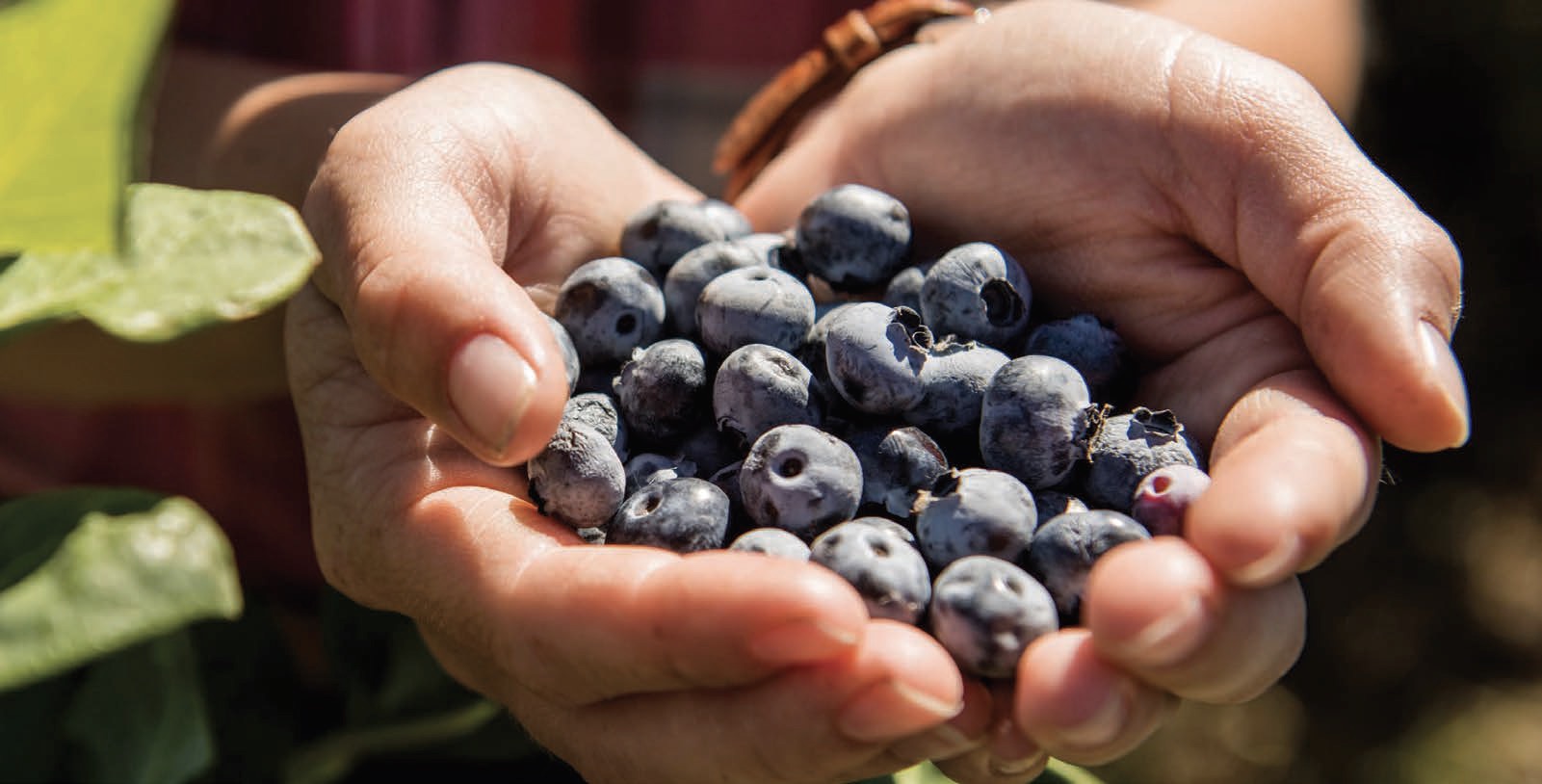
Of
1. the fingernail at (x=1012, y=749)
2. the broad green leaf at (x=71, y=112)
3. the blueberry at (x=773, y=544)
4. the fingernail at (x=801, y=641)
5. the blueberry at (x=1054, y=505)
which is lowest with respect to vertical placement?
the fingernail at (x=1012, y=749)

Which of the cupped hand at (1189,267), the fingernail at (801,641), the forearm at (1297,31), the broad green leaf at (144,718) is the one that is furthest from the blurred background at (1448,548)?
the broad green leaf at (144,718)

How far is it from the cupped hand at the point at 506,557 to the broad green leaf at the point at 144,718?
26 cm

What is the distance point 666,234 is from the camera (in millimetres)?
1490

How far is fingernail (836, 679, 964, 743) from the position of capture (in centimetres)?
81

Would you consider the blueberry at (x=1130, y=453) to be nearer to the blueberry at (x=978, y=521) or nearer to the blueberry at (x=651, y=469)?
the blueberry at (x=978, y=521)

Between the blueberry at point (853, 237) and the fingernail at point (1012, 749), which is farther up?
the blueberry at point (853, 237)

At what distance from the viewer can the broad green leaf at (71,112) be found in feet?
1.47

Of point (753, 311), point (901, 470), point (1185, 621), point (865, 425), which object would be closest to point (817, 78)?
point (753, 311)

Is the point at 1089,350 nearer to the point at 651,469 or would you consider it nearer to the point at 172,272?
the point at 651,469

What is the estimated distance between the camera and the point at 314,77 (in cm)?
183

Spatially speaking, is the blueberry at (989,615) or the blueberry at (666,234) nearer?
the blueberry at (989,615)

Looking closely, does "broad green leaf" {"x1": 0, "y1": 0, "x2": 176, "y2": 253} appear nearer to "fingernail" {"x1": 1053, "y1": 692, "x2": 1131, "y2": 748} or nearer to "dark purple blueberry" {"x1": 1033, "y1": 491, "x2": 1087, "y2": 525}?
"fingernail" {"x1": 1053, "y1": 692, "x2": 1131, "y2": 748}

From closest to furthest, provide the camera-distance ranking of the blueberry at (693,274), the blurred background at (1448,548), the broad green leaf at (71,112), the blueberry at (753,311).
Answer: the broad green leaf at (71,112) → the blueberry at (753,311) → the blueberry at (693,274) → the blurred background at (1448,548)

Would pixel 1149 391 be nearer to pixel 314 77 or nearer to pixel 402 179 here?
pixel 402 179
